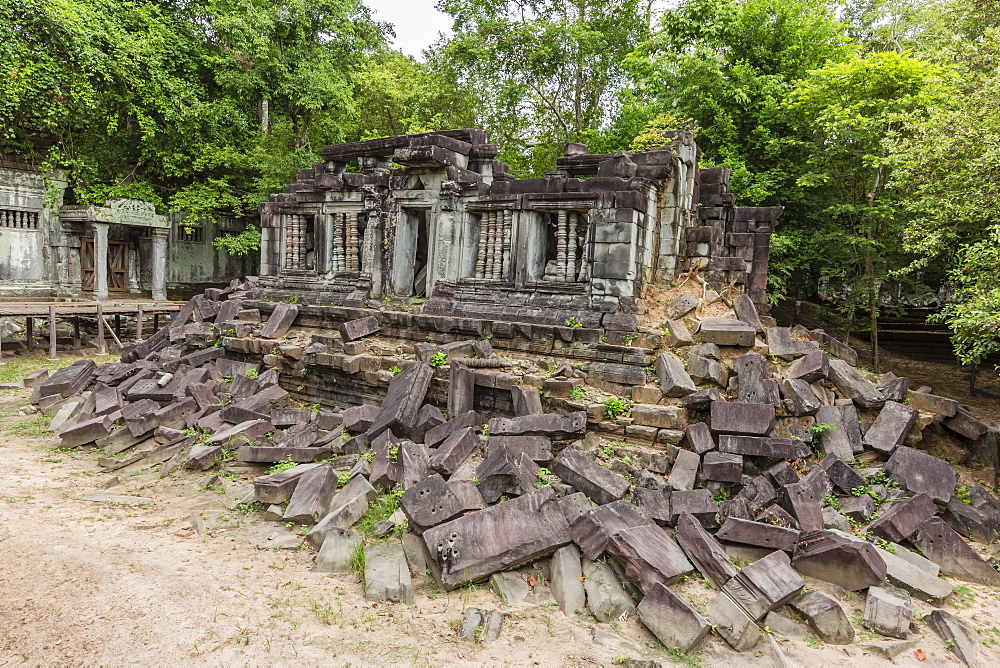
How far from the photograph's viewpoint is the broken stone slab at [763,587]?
480 cm

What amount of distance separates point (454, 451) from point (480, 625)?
246cm

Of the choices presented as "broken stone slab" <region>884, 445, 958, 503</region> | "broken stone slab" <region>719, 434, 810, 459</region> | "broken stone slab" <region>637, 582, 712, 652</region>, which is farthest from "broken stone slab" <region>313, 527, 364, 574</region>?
"broken stone slab" <region>884, 445, 958, 503</region>

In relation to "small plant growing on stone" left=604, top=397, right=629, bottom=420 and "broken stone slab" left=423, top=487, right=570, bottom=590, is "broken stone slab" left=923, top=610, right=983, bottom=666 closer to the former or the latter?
"broken stone slab" left=423, top=487, right=570, bottom=590

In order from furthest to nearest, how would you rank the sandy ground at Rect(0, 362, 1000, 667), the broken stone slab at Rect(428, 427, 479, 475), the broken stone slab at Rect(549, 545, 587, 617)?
the broken stone slab at Rect(428, 427, 479, 475) → the broken stone slab at Rect(549, 545, 587, 617) → the sandy ground at Rect(0, 362, 1000, 667)

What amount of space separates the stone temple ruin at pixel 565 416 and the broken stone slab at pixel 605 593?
24mm

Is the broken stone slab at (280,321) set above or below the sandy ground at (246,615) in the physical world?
above

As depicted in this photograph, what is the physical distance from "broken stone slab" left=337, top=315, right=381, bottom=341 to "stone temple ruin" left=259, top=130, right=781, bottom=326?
1178 mm

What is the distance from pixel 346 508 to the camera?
624 centimetres

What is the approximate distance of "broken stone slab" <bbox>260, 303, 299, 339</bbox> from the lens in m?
11.6

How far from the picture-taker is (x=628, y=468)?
6.79m

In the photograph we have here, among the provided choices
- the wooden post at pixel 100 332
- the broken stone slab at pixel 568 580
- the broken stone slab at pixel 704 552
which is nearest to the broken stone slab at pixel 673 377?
the broken stone slab at pixel 704 552

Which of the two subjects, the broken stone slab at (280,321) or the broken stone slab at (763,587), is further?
the broken stone slab at (280,321)

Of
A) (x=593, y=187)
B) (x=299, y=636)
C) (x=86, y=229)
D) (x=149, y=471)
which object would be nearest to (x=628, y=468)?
(x=299, y=636)

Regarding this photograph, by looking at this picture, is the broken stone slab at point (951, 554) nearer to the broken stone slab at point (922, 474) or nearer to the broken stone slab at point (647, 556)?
the broken stone slab at point (922, 474)
